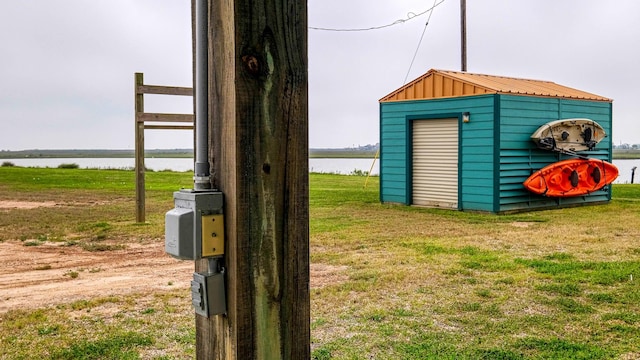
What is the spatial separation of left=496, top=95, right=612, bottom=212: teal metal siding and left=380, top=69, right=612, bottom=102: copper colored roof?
0.65 feet

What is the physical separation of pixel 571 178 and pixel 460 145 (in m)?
2.59

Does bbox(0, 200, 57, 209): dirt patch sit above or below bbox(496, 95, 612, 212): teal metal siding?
below

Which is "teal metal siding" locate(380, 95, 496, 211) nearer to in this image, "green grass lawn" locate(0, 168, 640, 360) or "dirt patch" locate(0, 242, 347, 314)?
"green grass lawn" locate(0, 168, 640, 360)

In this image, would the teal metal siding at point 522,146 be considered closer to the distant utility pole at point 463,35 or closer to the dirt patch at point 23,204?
the distant utility pole at point 463,35

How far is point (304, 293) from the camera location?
165 cm

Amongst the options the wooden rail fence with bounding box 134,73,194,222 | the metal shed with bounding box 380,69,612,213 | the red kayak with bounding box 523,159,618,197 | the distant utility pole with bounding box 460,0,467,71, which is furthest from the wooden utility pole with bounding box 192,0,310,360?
the distant utility pole with bounding box 460,0,467,71

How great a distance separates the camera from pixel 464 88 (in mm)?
12281

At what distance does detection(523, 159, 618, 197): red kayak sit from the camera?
12328 millimetres

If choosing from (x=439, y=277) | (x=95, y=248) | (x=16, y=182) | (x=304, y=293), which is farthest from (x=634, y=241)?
(x=16, y=182)

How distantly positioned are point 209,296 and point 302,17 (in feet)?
2.50

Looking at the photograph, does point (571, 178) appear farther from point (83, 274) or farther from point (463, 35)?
point (83, 274)

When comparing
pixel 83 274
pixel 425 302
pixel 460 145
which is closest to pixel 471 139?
pixel 460 145

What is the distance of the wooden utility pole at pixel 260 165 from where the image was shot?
59.8 inches

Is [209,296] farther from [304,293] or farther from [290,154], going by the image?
[290,154]
